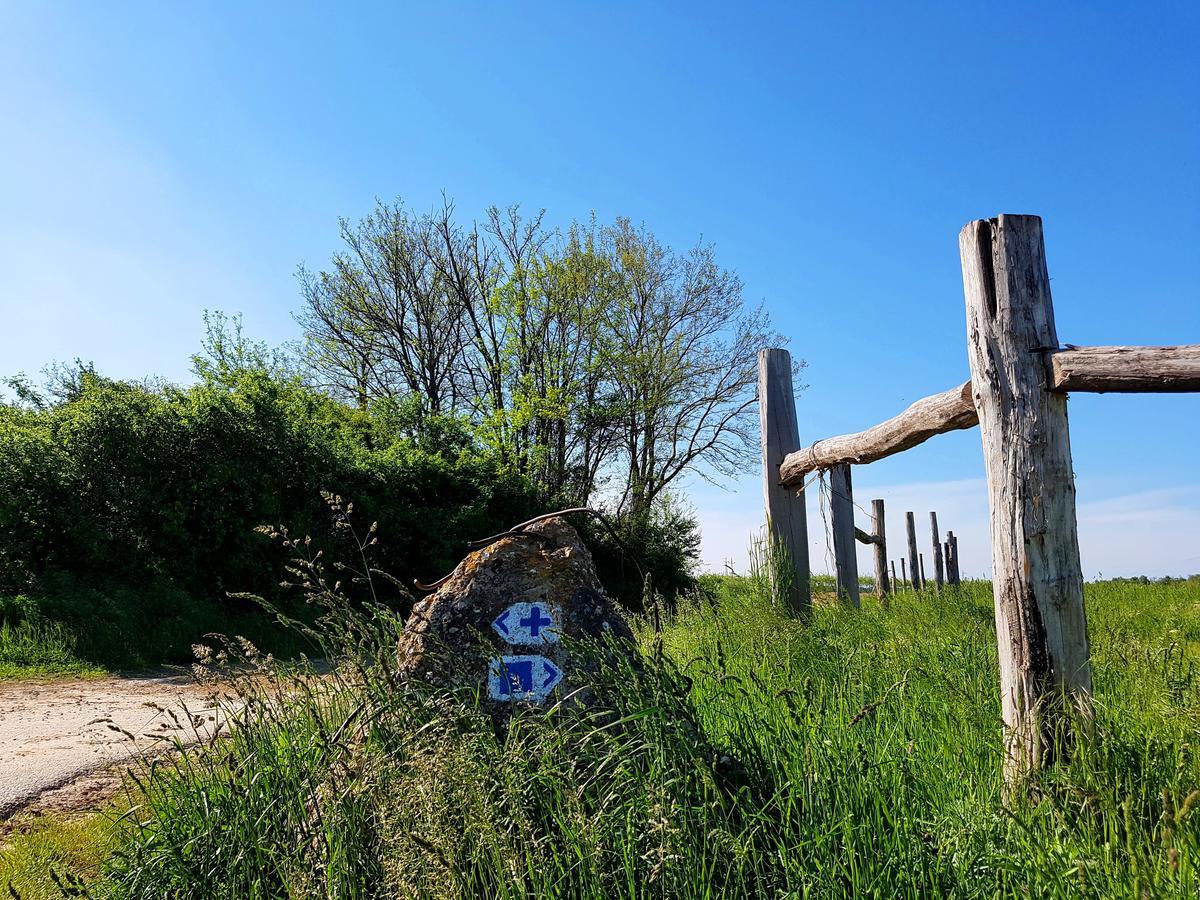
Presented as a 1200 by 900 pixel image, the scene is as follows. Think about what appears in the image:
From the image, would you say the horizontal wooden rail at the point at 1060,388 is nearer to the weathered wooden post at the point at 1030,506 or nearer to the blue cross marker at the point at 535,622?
the weathered wooden post at the point at 1030,506

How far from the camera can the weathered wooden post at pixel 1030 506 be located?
3955mm

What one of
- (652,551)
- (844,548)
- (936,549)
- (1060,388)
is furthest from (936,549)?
(1060,388)

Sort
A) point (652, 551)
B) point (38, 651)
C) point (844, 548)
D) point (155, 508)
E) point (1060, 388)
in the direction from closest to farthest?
point (1060, 388), point (844, 548), point (38, 651), point (155, 508), point (652, 551)

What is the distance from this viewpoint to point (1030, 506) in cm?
398

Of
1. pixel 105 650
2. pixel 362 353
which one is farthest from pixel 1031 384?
pixel 362 353

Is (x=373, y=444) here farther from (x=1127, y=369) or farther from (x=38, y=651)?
(x=1127, y=369)

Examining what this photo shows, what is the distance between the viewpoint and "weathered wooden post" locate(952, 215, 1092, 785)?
13.0 ft

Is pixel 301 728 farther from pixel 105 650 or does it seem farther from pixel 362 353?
pixel 362 353

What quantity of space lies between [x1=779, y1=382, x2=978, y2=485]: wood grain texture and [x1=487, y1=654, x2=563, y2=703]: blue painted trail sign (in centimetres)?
284

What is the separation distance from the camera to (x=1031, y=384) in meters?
4.02

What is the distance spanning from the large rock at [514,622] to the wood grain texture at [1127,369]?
7.68 feet

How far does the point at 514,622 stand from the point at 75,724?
575cm

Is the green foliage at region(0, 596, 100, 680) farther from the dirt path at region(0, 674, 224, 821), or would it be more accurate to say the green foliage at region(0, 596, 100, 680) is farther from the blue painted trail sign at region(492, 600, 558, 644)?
the blue painted trail sign at region(492, 600, 558, 644)

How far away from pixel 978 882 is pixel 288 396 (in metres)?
16.7
